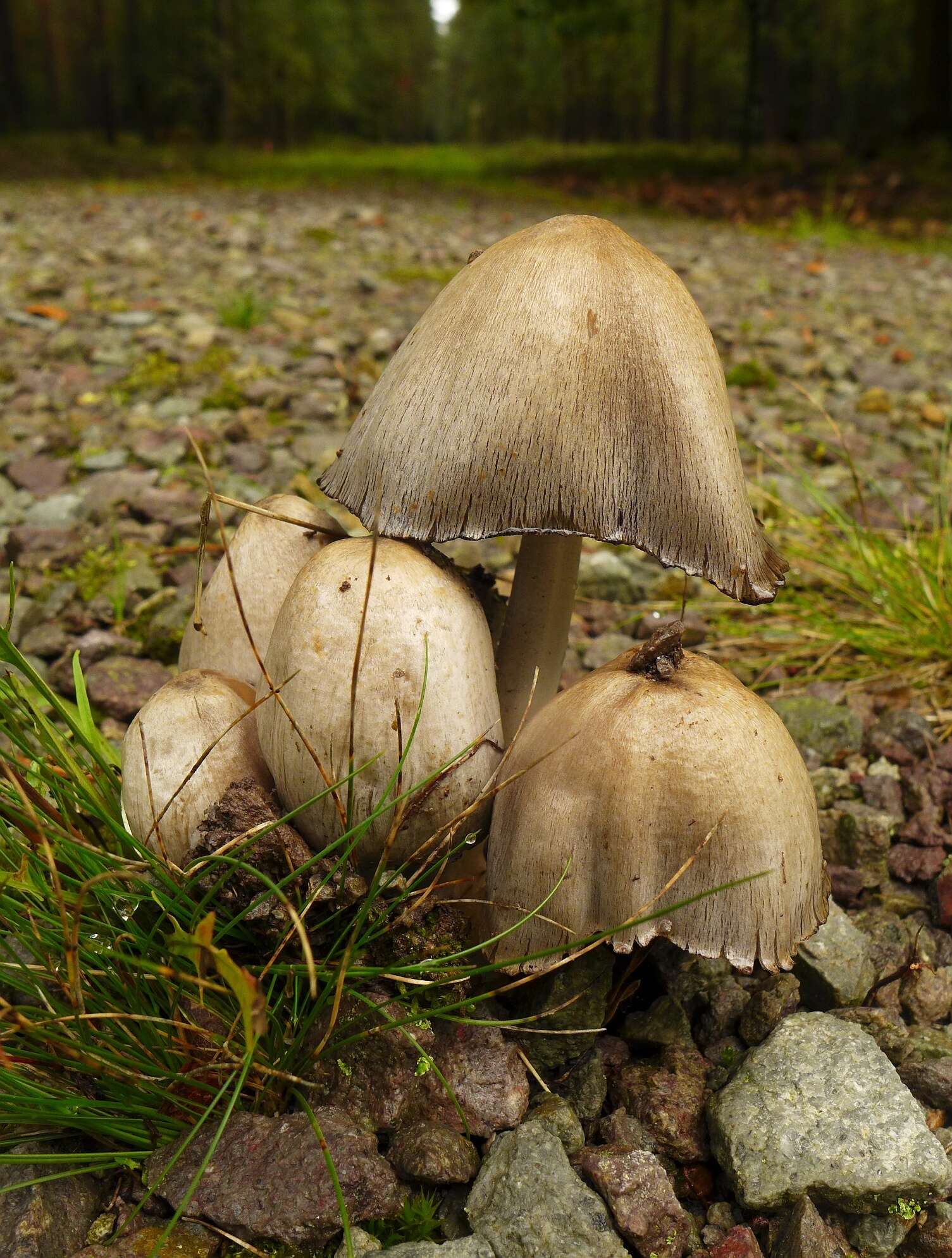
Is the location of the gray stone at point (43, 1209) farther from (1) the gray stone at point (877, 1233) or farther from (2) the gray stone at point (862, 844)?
(2) the gray stone at point (862, 844)

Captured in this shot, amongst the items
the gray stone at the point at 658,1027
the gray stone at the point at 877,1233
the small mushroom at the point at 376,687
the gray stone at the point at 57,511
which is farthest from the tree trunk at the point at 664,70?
the gray stone at the point at 877,1233

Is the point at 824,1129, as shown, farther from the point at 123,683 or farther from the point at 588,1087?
the point at 123,683

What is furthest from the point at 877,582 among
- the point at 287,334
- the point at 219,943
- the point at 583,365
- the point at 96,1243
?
the point at 287,334

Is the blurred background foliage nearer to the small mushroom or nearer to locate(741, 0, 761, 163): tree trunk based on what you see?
locate(741, 0, 761, 163): tree trunk

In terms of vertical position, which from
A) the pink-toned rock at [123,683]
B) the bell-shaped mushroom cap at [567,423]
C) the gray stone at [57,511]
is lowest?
the pink-toned rock at [123,683]

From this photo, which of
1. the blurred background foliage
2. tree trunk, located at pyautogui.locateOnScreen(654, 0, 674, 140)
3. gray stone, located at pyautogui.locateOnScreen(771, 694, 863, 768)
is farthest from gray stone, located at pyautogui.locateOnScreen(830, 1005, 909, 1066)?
tree trunk, located at pyautogui.locateOnScreen(654, 0, 674, 140)

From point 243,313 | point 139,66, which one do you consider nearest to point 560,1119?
point 243,313
